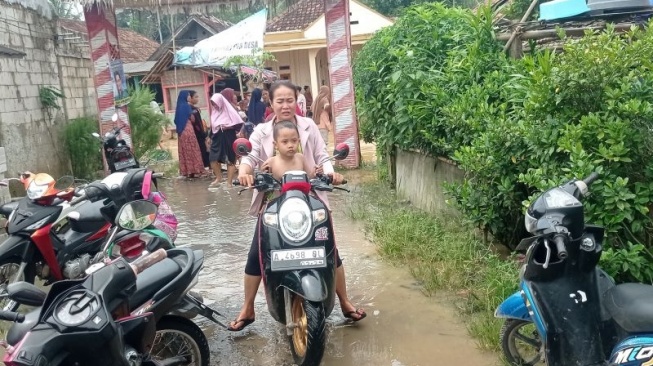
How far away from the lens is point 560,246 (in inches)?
98.3

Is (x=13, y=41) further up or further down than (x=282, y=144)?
further up

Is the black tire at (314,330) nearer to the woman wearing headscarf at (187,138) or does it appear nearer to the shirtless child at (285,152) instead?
the shirtless child at (285,152)

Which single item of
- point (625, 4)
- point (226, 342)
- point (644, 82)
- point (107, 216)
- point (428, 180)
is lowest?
point (226, 342)

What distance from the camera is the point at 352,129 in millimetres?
10180

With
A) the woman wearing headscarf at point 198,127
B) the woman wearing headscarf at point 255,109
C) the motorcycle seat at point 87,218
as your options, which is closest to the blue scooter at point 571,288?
the motorcycle seat at point 87,218

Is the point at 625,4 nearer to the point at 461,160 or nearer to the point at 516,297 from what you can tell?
the point at 461,160

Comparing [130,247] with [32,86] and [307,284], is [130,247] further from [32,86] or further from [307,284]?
[32,86]

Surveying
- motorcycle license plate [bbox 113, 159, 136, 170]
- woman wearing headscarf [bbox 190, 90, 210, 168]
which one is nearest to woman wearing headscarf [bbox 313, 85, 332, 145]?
woman wearing headscarf [bbox 190, 90, 210, 168]

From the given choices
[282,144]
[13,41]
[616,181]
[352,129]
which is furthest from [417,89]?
[13,41]

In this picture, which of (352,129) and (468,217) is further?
(352,129)

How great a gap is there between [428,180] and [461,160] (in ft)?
6.21

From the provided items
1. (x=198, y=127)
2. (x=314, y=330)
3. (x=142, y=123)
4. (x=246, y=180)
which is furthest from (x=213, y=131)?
(x=314, y=330)

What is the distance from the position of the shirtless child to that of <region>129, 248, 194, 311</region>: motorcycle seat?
1072 millimetres

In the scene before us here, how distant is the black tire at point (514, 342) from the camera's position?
3195 millimetres
